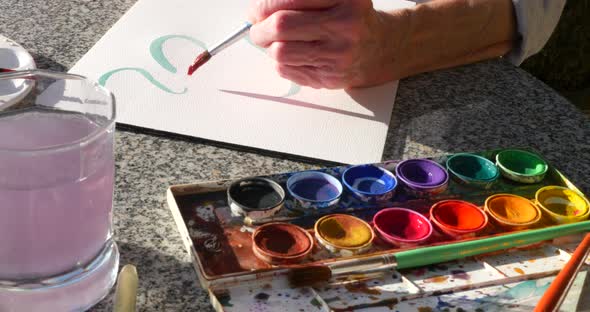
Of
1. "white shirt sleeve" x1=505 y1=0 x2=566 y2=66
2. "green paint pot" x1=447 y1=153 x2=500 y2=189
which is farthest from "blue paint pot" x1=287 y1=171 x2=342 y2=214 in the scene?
"white shirt sleeve" x1=505 y1=0 x2=566 y2=66

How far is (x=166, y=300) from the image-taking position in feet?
2.13

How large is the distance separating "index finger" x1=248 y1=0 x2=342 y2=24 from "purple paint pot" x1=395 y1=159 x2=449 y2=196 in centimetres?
29

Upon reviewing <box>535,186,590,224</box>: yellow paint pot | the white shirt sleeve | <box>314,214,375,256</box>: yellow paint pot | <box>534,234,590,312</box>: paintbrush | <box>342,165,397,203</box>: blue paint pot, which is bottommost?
<box>314,214,375,256</box>: yellow paint pot

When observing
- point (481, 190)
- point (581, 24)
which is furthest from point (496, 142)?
point (581, 24)

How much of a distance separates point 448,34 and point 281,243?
565 millimetres

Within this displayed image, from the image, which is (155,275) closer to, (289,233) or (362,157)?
(289,233)

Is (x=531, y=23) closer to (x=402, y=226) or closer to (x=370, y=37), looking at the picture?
(x=370, y=37)

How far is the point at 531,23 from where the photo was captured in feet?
3.88

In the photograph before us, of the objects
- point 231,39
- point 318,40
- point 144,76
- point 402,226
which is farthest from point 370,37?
point 402,226

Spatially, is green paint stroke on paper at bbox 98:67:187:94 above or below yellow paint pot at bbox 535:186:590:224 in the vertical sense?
below

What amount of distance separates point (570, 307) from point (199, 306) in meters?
0.31

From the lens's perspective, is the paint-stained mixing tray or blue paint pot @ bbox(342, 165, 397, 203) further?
blue paint pot @ bbox(342, 165, 397, 203)

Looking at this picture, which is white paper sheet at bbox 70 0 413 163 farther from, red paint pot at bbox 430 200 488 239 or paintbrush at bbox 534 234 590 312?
paintbrush at bbox 534 234 590 312

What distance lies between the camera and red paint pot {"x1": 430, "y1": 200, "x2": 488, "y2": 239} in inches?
28.6
